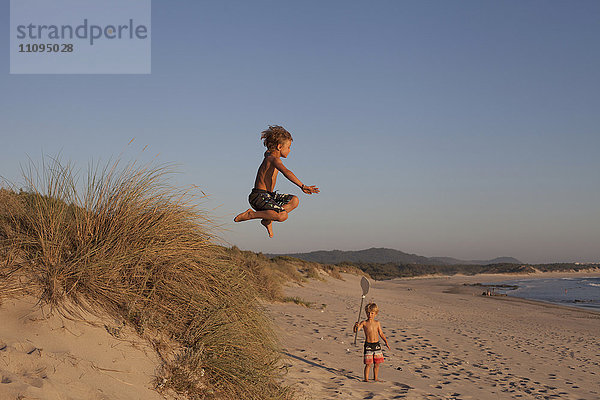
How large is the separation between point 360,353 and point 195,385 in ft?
22.9

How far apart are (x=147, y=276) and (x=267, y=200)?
1991 millimetres

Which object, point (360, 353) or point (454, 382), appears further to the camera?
point (360, 353)

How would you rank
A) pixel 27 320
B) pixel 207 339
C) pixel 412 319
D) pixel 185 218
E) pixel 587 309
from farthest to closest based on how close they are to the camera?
pixel 587 309 → pixel 412 319 → pixel 185 218 → pixel 207 339 → pixel 27 320

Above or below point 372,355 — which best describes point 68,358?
above

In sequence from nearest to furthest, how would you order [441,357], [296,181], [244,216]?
1. [296,181]
2. [244,216]
3. [441,357]

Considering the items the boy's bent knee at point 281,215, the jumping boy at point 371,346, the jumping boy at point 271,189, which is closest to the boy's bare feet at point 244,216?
the jumping boy at point 271,189

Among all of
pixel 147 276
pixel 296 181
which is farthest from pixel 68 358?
pixel 296 181

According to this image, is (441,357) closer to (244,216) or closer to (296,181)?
(244,216)

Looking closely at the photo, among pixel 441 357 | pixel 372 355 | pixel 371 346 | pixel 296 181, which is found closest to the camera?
pixel 296 181

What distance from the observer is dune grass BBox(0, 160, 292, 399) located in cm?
511

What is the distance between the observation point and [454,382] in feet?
31.8

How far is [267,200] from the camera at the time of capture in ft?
14.7

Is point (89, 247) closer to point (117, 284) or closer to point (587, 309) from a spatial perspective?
point (117, 284)

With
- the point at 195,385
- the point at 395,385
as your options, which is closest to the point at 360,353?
the point at 395,385
